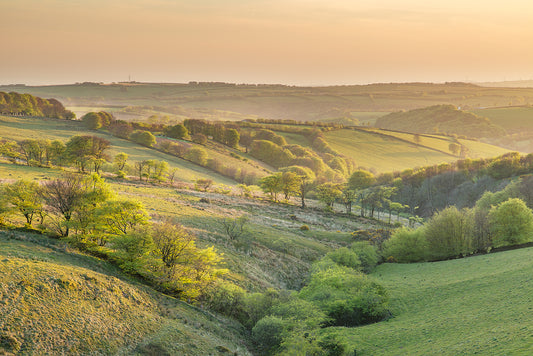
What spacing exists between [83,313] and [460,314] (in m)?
34.1

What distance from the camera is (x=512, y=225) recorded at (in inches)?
2482

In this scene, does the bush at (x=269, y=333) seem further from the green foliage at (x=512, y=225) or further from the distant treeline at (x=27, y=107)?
the distant treeline at (x=27, y=107)

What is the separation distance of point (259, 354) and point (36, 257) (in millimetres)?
21592

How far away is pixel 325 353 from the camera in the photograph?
32625 millimetres

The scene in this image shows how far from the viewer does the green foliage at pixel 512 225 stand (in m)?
62.6

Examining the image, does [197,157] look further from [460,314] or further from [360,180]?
[460,314]

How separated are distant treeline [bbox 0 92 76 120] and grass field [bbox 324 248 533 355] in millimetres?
182957

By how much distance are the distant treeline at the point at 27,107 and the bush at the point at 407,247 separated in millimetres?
173668

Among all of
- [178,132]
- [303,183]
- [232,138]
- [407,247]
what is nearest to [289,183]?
[303,183]

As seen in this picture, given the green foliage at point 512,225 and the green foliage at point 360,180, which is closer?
the green foliage at point 512,225

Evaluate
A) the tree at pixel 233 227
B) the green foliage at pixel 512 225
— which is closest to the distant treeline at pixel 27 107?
the tree at pixel 233 227

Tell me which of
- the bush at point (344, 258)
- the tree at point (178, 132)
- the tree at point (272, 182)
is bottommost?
the bush at point (344, 258)

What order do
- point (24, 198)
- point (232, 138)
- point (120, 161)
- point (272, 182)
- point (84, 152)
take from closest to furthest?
point (24, 198) → point (84, 152) → point (120, 161) → point (272, 182) → point (232, 138)

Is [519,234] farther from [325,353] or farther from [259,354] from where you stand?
[259,354]
